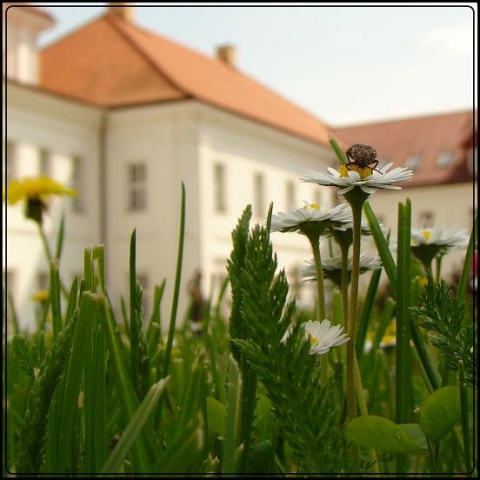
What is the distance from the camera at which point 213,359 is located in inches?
26.9

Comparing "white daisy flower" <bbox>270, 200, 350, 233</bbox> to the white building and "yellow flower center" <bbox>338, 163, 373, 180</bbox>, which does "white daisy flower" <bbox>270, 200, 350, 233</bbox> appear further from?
the white building

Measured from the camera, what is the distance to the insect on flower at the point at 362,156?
13.8 inches

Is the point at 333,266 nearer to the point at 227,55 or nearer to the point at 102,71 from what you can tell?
the point at 102,71

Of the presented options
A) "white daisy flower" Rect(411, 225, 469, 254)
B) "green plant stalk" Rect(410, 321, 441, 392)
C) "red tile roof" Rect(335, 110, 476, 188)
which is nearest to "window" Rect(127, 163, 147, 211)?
"red tile roof" Rect(335, 110, 476, 188)

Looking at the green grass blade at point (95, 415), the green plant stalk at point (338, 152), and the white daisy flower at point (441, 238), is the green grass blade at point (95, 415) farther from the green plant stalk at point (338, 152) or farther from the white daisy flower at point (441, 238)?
the white daisy flower at point (441, 238)

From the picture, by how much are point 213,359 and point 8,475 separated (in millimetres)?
356

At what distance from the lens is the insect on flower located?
35 centimetres

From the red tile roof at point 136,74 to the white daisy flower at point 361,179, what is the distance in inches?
546

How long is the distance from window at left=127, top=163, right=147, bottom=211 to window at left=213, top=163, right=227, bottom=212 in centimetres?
119

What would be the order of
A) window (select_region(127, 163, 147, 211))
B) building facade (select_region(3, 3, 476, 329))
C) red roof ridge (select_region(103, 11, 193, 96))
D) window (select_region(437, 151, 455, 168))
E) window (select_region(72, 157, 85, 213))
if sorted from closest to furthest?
building facade (select_region(3, 3, 476, 329))
window (select_region(72, 157, 85, 213))
red roof ridge (select_region(103, 11, 193, 96))
window (select_region(127, 163, 147, 211))
window (select_region(437, 151, 455, 168))

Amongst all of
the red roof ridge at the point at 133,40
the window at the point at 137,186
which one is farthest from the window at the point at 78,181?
the red roof ridge at the point at 133,40

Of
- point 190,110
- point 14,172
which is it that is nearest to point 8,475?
point 14,172

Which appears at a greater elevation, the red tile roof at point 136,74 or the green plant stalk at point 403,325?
the red tile roof at point 136,74

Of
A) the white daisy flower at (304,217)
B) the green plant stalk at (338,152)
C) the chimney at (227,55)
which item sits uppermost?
the chimney at (227,55)
